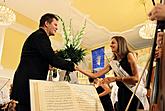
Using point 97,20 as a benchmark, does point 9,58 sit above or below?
below

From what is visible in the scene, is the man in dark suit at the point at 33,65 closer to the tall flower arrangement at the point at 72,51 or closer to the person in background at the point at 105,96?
the tall flower arrangement at the point at 72,51

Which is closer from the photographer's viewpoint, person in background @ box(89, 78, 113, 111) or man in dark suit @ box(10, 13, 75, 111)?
man in dark suit @ box(10, 13, 75, 111)

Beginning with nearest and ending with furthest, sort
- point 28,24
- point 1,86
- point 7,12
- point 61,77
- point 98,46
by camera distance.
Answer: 1. point 61,77
2. point 7,12
3. point 1,86
4. point 28,24
5. point 98,46

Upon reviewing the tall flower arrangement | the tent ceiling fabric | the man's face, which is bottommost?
the tall flower arrangement

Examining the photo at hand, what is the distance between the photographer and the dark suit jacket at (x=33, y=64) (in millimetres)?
1770

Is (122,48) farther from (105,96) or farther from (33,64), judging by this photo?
(105,96)

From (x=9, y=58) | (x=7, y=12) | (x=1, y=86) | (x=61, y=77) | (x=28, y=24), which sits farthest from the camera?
(x=28, y=24)

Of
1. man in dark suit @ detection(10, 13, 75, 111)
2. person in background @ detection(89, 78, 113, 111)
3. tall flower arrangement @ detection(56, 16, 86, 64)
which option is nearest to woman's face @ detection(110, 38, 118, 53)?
tall flower arrangement @ detection(56, 16, 86, 64)

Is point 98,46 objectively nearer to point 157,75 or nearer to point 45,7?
point 45,7

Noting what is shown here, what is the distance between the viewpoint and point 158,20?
80 cm

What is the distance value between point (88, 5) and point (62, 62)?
3544mm

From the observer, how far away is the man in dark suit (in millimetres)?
1760

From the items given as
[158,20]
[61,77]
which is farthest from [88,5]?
[158,20]

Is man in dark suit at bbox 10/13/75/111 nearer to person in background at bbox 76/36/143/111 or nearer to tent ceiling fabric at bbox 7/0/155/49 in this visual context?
person in background at bbox 76/36/143/111
